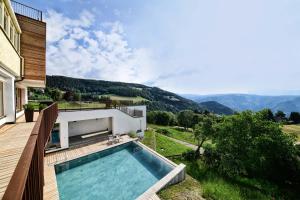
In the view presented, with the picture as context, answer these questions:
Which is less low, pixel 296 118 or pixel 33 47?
pixel 33 47

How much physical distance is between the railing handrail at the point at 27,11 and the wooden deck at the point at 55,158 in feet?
29.8

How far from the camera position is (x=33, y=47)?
10.1 m

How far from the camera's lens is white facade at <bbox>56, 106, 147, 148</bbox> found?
1429 cm

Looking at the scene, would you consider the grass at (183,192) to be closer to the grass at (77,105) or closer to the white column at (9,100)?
the white column at (9,100)

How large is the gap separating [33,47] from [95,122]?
11381mm

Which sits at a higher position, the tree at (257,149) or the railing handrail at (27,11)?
the railing handrail at (27,11)

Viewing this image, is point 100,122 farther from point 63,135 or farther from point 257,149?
point 257,149

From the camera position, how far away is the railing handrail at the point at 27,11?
31.5 ft

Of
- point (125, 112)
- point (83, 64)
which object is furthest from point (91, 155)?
point (83, 64)

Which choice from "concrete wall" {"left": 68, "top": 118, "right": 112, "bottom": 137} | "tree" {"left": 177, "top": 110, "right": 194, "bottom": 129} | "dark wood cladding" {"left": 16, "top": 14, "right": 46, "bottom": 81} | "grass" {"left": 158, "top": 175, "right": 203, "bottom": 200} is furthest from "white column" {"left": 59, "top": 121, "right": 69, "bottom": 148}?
"tree" {"left": 177, "top": 110, "right": 194, "bottom": 129}

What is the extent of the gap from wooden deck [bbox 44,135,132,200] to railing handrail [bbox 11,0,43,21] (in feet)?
29.8

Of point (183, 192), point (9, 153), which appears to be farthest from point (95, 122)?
point (9, 153)

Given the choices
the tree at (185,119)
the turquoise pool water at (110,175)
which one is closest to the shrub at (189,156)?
the turquoise pool water at (110,175)

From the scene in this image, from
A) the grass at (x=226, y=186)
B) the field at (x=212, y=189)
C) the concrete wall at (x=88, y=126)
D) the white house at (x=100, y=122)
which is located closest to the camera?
the field at (x=212, y=189)
